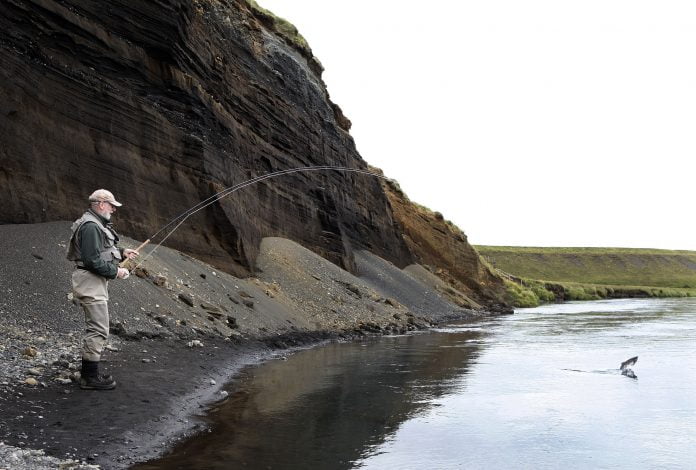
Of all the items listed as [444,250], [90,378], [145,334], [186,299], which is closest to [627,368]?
[145,334]

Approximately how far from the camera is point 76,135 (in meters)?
18.8

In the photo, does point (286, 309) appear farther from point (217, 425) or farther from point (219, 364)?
point (217, 425)

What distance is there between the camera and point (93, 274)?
8.32 meters

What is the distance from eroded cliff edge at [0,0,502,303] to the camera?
17.5 metres

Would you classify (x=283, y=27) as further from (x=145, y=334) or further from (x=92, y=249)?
(x=92, y=249)

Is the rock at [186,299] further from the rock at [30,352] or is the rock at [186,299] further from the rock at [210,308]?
the rock at [30,352]

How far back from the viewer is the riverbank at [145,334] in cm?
718

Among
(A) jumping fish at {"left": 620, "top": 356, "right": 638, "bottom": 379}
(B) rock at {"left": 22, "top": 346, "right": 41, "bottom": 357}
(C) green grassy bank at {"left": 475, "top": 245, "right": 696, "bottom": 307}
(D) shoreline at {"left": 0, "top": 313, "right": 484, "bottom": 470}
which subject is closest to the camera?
(D) shoreline at {"left": 0, "top": 313, "right": 484, "bottom": 470}

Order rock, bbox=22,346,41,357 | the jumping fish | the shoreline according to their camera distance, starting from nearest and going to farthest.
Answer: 1. the shoreline
2. rock, bbox=22,346,41,357
3. the jumping fish

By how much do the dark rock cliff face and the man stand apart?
866 cm

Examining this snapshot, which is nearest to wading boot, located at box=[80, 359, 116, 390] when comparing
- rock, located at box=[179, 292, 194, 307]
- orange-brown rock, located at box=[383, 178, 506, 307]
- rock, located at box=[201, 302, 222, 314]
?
rock, located at box=[179, 292, 194, 307]

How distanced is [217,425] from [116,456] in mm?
1916

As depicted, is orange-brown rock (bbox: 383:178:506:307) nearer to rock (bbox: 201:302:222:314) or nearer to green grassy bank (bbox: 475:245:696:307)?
rock (bbox: 201:302:222:314)

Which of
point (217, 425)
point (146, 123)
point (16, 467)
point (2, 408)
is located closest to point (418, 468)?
point (217, 425)
